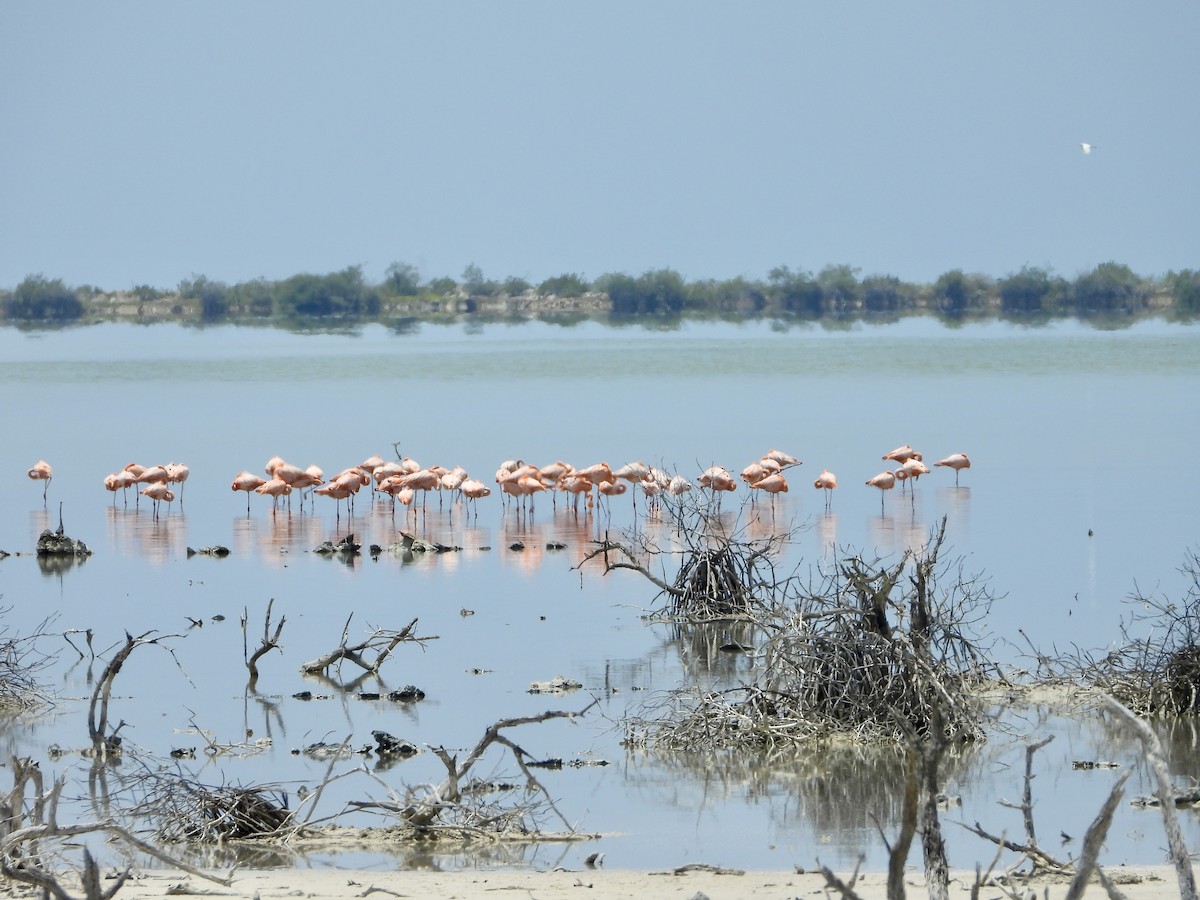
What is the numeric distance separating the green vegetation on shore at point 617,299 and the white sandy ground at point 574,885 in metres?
112

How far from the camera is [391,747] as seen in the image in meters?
11.3

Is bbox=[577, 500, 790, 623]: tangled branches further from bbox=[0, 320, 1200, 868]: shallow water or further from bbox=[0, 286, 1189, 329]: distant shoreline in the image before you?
bbox=[0, 286, 1189, 329]: distant shoreline

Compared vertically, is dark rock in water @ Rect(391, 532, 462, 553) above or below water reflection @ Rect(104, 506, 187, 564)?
above

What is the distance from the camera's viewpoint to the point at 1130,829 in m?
9.66

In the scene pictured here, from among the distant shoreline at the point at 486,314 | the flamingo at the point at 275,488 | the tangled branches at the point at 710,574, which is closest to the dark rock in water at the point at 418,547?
the flamingo at the point at 275,488

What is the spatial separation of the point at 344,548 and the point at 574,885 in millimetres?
12419

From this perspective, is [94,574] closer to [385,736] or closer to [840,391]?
[385,736]

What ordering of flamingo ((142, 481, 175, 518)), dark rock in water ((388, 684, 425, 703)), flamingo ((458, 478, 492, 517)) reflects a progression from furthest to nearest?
flamingo ((142, 481, 175, 518)), flamingo ((458, 478, 492, 517)), dark rock in water ((388, 684, 425, 703))

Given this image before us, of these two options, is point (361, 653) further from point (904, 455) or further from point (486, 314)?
point (486, 314)

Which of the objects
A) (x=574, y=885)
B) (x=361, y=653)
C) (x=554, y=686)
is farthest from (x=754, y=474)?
(x=574, y=885)

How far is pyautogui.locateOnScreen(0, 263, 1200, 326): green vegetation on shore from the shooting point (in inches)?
4938

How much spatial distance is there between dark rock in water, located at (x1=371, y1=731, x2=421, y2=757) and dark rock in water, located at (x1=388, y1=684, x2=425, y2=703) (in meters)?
1.49

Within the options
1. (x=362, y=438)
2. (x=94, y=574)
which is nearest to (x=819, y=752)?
(x=94, y=574)

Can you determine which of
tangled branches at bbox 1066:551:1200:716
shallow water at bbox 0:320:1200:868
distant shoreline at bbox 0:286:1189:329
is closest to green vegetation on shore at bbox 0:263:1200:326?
distant shoreline at bbox 0:286:1189:329
